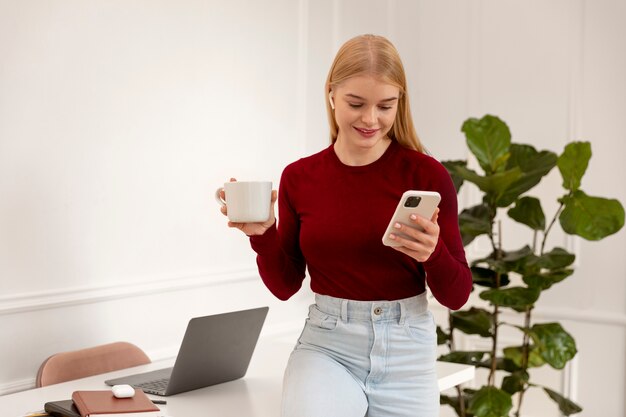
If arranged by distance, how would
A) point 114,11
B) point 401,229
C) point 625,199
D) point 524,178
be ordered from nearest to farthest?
point 401,229, point 114,11, point 524,178, point 625,199

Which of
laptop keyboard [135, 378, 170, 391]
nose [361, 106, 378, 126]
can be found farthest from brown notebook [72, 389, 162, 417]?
nose [361, 106, 378, 126]

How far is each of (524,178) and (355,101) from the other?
1.69 metres

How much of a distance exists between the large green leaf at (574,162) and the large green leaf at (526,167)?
0.16 ft

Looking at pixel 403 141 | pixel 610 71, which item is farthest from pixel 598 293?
pixel 403 141

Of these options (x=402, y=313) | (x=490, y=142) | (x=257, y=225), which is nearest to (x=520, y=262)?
(x=490, y=142)

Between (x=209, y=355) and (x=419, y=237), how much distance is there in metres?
0.77

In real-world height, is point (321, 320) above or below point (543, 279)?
above

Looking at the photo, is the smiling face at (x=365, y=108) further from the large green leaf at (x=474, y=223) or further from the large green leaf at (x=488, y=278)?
the large green leaf at (x=488, y=278)

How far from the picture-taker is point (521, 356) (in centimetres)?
356

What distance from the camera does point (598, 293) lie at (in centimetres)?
372

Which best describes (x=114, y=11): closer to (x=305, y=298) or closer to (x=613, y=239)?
(x=305, y=298)

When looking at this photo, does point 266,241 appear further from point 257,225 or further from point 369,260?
point 369,260

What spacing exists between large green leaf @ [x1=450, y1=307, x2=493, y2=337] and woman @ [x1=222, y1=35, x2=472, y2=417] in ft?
5.45

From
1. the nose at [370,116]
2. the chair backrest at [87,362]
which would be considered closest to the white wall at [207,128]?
the chair backrest at [87,362]
